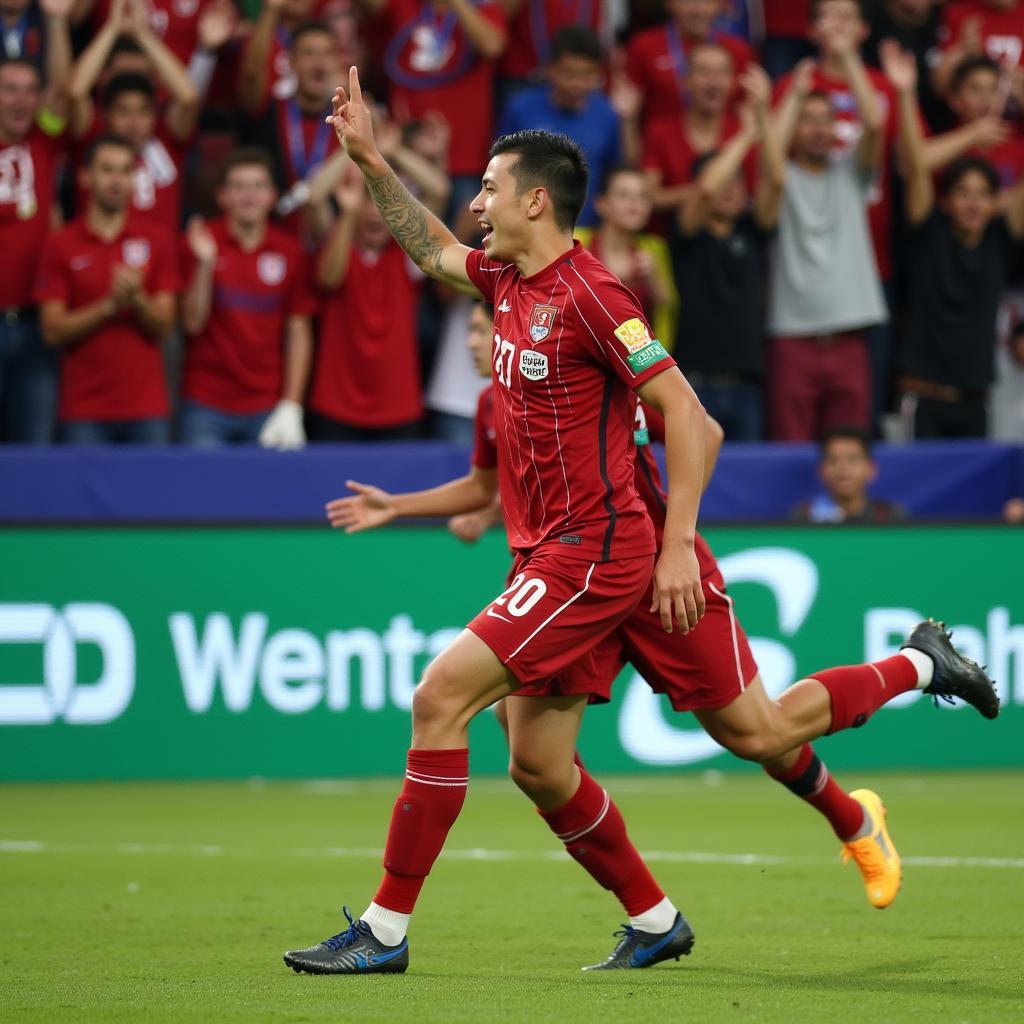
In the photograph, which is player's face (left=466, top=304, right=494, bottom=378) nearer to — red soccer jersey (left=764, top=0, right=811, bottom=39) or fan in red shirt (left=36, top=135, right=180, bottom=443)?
fan in red shirt (left=36, top=135, right=180, bottom=443)

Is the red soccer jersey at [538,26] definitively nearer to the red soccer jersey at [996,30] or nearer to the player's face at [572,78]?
the player's face at [572,78]

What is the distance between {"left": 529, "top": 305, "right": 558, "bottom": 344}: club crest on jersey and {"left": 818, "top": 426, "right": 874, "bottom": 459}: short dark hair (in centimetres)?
639

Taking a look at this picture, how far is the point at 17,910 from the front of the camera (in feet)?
22.9

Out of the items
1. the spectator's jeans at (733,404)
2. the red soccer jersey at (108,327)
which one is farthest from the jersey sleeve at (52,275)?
the spectator's jeans at (733,404)

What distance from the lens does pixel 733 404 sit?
12.7 meters

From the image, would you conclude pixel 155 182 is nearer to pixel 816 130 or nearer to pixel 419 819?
pixel 816 130

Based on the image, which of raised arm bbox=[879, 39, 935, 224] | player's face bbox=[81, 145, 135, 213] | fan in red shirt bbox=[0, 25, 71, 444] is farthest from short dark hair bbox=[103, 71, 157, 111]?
raised arm bbox=[879, 39, 935, 224]

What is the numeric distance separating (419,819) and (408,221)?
1948mm

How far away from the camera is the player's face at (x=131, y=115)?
1193 centimetres

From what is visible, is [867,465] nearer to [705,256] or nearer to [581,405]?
[705,256]

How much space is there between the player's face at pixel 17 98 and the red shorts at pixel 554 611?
7.32 metres

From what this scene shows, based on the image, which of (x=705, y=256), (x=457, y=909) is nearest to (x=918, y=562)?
(x=705, y=256)

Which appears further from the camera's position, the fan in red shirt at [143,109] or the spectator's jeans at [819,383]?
the spectator's jeans at [819,383]

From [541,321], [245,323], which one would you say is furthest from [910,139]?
[541,321]
